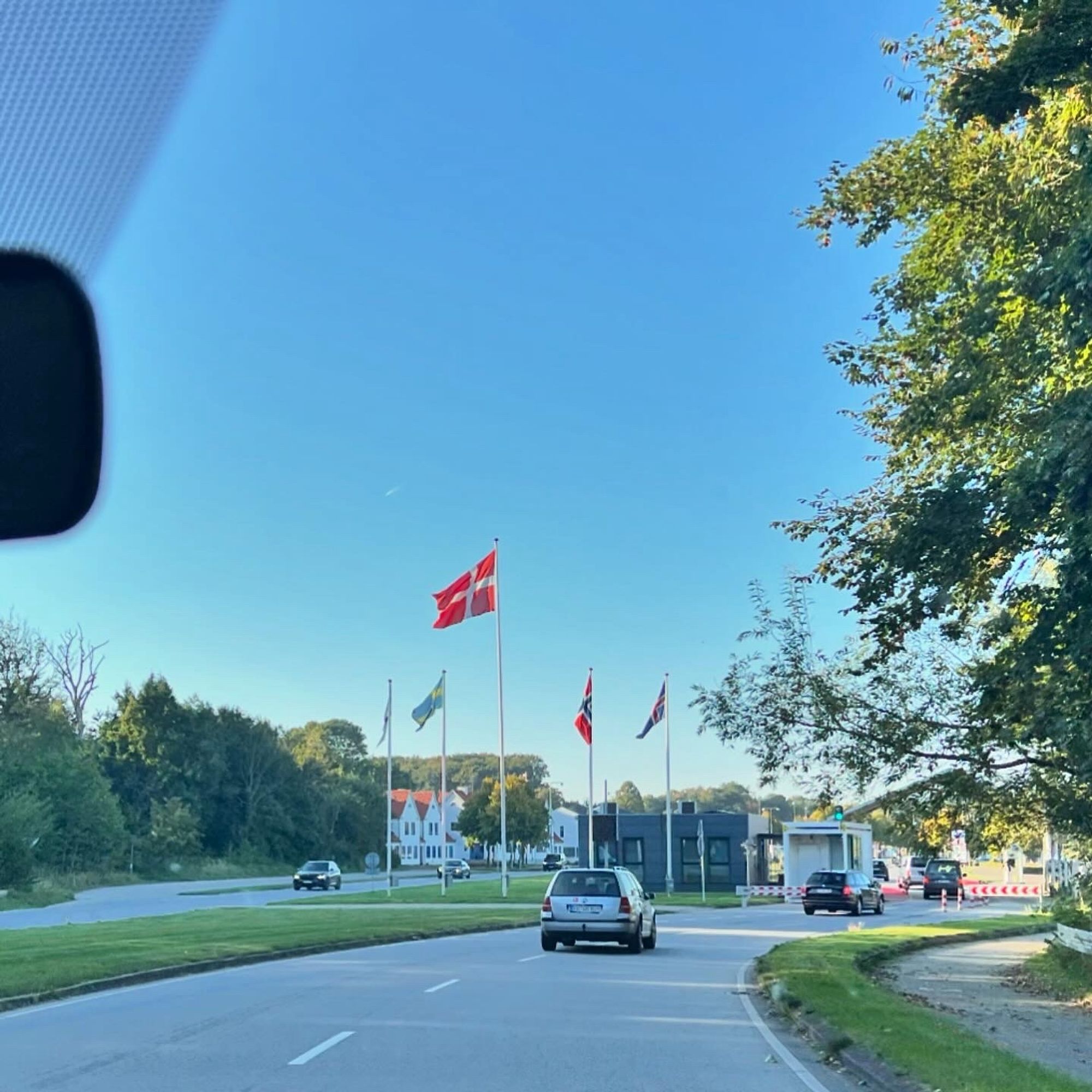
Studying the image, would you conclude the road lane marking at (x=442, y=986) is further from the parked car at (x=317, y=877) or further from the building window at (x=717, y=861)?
the parked car at (x=317, y=877)

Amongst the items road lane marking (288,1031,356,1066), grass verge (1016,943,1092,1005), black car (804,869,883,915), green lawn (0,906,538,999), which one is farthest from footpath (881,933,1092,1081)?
black car (804,869,883,915)

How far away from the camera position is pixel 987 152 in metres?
16.2

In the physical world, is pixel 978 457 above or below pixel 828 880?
above

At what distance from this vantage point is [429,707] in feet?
155

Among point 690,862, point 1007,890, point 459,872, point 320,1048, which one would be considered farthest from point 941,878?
point 320,1048

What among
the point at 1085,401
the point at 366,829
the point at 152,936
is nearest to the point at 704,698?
the point at 1085,401

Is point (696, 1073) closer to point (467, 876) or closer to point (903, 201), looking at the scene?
point (903, 201)

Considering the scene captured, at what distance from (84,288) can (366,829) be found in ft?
344

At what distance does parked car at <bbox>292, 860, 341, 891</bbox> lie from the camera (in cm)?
6219

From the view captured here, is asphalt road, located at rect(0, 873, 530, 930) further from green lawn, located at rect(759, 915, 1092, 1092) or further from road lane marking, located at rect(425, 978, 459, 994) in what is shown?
green lawn, located at rect(759, 915, 1092, 1092)

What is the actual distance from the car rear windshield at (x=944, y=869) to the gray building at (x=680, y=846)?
27.4 ft

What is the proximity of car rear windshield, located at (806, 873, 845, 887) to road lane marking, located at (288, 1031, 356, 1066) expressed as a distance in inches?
1260

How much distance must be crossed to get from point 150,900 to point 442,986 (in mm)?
37461

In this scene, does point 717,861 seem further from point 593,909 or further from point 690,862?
point 593,909
